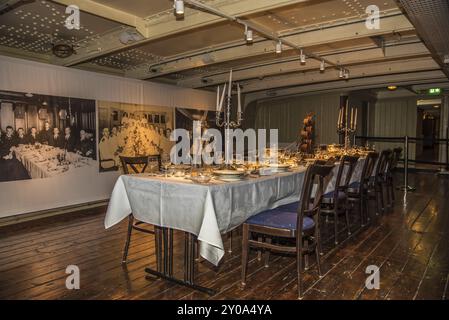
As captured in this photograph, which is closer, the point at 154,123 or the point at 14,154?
the point at 14,154

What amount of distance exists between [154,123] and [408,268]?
19.3 ft

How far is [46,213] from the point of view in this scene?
229 inches

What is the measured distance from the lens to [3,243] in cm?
434

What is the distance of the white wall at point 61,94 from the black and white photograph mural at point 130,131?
169mm

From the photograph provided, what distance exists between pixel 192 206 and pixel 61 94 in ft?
14.4

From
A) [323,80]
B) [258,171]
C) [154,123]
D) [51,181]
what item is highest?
[323,80]

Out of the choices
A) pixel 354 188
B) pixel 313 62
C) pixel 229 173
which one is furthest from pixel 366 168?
pixel 313 62

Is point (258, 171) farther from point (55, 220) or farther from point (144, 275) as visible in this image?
point (55, 220)

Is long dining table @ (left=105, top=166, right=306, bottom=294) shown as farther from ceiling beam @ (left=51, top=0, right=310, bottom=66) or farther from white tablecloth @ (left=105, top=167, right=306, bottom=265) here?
ceiling beam @ (left=51, top=0, right=310, bottom=66)

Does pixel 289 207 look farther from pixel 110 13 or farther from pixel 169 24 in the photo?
pixel 110 13

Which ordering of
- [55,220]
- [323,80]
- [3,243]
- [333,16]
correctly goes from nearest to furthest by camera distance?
[3,243]
[333,16]
[55,220]
[323,80]

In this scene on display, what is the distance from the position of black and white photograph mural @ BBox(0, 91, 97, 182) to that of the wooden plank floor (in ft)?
3.28

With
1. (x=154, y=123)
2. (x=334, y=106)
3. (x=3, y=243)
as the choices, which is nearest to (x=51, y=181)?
(x=3, y=243)
